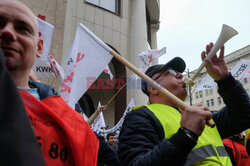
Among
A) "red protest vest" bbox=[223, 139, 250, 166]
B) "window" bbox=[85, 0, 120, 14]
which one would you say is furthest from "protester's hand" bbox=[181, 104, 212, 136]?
"window" bbox=[85, 0, 120, 14]

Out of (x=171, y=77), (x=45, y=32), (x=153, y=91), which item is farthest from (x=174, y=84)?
(x=45, y=32)

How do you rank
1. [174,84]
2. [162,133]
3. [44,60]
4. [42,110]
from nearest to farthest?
[42,110] < [162,133] < [174,84] < [44,60]

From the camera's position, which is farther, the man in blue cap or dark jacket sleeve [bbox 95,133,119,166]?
dark jacket sleeve [bbox 95,133,119,166]

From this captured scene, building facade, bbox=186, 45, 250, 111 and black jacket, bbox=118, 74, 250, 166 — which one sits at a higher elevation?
black jacket, bbox=118, 74, 250, 166

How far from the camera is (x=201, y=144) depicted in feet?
4.87

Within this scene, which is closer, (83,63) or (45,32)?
(83,63)

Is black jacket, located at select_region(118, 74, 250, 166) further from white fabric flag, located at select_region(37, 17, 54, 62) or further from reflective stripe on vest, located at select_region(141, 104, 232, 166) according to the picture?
white fabric flag, located at select_region(37, 17, 54, 62)

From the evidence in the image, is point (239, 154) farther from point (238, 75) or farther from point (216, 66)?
point (216, 66)

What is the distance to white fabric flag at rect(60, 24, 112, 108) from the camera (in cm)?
246

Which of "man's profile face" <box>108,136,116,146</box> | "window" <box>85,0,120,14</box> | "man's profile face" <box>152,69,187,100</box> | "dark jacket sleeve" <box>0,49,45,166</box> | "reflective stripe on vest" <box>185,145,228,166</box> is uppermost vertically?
"window" <box>85,0,120,14</box>

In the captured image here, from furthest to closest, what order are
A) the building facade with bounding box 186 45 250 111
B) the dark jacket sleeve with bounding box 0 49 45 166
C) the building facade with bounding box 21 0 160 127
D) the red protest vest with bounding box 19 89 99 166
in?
the building facade with bounding box 186 45 250 111 → the building facade with bounding box 21 0 160 127 → the red protest vest with bounding box 19 89 99 166 → the dark jacket sleeve with bounding box 0 49 45 166

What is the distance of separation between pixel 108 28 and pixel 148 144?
27.4ft

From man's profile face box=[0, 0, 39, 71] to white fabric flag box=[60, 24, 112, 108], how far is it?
1244mm

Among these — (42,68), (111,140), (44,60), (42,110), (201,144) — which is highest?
(42,110)
